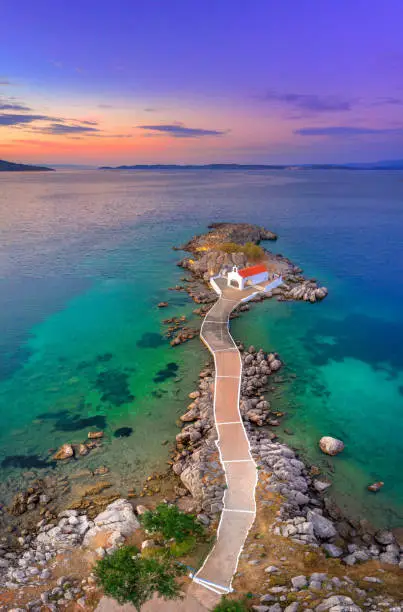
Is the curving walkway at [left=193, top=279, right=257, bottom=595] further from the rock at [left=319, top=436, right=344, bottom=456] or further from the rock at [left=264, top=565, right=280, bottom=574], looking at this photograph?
the rock at [left=319, top=436, right=344, bottom=456]

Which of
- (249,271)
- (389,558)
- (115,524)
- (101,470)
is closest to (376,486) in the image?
(389,558)

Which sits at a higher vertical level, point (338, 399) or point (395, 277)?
point (395, 277)

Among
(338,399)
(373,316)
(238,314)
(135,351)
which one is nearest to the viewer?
(338,399)

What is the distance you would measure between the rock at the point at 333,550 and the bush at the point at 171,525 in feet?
21.3

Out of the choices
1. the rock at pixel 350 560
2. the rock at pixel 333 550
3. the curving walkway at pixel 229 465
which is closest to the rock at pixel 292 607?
the curving walkway at pixel 229 465

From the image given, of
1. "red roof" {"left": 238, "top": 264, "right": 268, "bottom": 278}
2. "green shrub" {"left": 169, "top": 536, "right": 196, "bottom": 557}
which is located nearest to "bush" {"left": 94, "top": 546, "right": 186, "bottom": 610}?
"green shrub" {"left": 169, "top": 536, "right": 196, "bottom": 557}

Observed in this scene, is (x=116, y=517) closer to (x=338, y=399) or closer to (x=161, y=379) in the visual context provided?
(x=161, y=379)

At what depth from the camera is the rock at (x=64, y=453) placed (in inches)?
1070

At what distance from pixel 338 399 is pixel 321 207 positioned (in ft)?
444

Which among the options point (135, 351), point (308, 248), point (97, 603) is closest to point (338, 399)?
point (135, 351)

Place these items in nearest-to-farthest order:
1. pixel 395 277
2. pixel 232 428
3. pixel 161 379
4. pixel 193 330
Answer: pixel 232 428, pixel 161 379, pixel 193 330, pixel 395 277

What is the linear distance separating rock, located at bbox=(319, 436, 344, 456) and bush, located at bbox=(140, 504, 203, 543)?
12.4 metres

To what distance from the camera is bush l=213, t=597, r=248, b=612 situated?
14.3 meters

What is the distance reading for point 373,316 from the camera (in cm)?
5116
